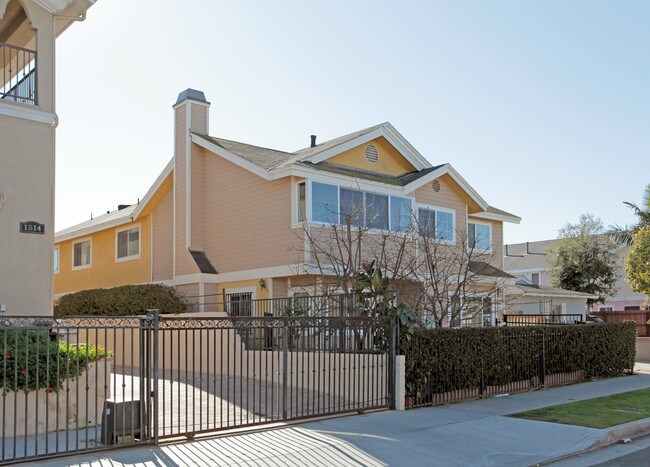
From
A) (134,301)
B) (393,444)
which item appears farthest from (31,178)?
(134,301)

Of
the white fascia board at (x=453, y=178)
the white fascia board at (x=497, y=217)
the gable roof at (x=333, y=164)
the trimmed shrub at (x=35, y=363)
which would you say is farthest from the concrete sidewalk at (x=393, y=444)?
the white fascia board at (x=497, y=217)

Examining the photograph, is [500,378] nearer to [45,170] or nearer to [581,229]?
[45,170]

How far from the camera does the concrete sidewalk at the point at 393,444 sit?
834 centimetres

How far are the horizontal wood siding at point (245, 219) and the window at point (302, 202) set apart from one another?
328mm

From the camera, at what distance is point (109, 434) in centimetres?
862

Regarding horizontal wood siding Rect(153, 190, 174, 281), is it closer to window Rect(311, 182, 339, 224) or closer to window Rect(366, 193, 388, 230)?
window Rect(311, 182, 339, 224)

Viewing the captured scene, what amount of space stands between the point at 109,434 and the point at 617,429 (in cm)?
727

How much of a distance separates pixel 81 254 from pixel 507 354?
20417 mm

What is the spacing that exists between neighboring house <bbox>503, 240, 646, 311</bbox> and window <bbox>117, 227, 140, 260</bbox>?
23349 millimetres

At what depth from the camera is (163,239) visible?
2445 centimetres

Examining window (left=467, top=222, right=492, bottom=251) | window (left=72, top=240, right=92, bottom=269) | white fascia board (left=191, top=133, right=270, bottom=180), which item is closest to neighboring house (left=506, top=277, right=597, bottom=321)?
window (left=467, top=222, right=492, bottom=251)

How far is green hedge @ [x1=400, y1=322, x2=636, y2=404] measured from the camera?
491 inches

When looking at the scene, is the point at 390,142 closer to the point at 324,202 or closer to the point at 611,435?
the point at 324,202

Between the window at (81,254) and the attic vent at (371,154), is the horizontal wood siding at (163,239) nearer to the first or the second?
the window at (81,254)
